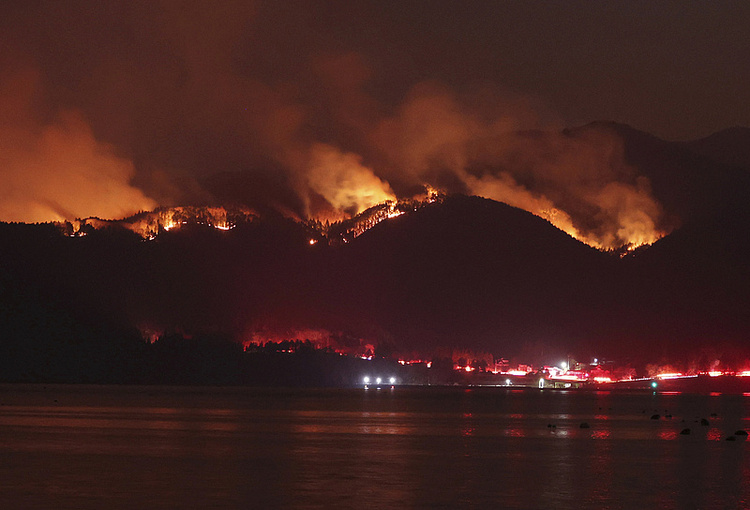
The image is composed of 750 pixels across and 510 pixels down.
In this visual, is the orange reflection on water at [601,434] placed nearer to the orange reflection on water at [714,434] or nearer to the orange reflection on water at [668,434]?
the orange reflection on water at [668,434]

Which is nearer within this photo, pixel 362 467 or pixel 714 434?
pixel 362 467

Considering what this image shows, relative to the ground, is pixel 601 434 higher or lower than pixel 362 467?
higher

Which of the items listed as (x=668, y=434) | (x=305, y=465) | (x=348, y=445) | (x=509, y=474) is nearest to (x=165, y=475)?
(x=305, y=465)

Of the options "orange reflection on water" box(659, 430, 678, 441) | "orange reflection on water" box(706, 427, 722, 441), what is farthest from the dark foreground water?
"orange reflection on water" box(706, 427, 722, 441)

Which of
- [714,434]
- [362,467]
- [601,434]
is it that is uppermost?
[714,434]

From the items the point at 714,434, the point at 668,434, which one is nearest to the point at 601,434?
the point at 668,434

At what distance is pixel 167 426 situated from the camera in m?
80.5

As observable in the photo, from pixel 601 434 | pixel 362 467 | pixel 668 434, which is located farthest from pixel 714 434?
pixel 362 467

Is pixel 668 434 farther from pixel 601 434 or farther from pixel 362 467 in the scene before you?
pixel 362 467

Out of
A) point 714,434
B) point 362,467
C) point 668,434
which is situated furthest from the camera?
point 714,434

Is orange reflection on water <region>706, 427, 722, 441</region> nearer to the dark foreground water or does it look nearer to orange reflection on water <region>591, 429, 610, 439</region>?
the dark foreground water

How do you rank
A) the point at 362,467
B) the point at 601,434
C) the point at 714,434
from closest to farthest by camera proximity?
A: the point at 362,467 < the point at 601,434 < the point at 714,434

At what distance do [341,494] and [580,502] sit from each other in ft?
25.2

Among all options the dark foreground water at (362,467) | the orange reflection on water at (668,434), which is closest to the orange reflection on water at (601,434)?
the dark foreground water at (362,467)
